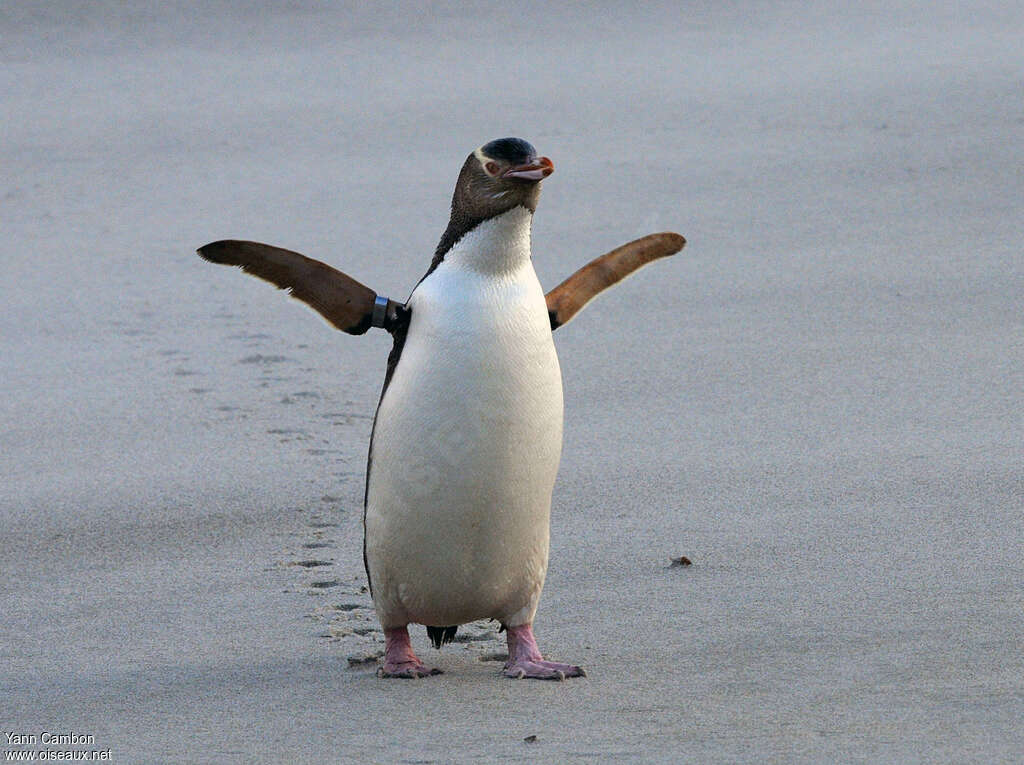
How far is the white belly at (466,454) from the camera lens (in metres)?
3.24

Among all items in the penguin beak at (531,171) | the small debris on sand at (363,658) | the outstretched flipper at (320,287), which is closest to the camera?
the penguin beak at (531,171)

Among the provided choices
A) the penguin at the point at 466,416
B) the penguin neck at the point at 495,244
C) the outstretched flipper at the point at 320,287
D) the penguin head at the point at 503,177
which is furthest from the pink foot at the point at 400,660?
the penguin head at the point at 503,177

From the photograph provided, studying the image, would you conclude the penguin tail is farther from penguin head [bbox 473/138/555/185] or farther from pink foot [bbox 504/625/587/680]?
penguin head [bbox 473/138/555/185]

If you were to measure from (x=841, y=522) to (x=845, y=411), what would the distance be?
1007 millimetres

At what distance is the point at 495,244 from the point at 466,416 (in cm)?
35

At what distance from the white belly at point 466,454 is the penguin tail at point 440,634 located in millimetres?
143

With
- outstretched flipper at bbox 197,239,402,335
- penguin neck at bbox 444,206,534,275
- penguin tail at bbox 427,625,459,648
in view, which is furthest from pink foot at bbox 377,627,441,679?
penguin neck at bbox 444,206,534,275

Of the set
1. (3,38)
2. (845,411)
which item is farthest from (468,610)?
(3,38)

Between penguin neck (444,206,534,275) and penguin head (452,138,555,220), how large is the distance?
0.02 m

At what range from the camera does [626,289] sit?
6688 millimetres

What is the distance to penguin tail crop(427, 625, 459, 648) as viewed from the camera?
11.8 ft

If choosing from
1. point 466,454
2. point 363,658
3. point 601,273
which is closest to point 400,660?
point 363,658

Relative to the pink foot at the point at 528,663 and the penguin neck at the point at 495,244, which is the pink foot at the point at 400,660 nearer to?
the pink foot at the point at 528,663

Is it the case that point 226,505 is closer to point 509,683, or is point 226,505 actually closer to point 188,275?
point 509,683
